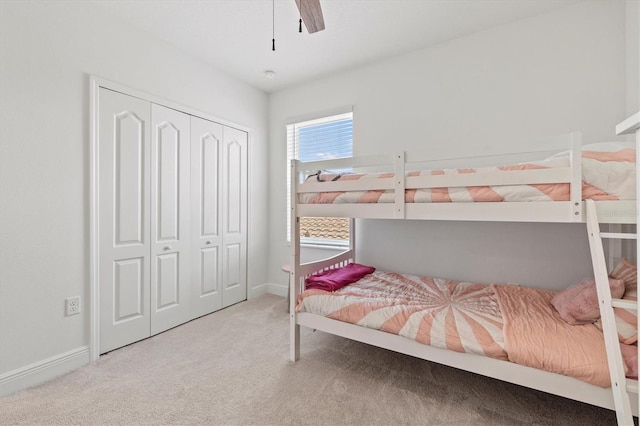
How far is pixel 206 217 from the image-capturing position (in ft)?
10.3

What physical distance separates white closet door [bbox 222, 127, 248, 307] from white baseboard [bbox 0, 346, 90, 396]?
1.37 meters

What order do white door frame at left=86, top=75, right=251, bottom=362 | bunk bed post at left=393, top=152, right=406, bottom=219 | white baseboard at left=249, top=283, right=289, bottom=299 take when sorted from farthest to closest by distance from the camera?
white baseboard at left=249, top=283, right=289, bottom=299 → white door frame at left=86, top=75, right=251, bottom=362 → bunk bed post at left=393, top=152, right=406, bottom=219

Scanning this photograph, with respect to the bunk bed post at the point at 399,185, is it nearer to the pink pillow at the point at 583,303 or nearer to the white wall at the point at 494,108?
the white wall at the point at 494,108

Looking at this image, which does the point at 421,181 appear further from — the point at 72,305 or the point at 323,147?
the point at 72,305

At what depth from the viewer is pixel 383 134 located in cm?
305

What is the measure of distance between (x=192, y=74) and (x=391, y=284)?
283cm

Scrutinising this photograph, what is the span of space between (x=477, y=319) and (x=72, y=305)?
274 cm

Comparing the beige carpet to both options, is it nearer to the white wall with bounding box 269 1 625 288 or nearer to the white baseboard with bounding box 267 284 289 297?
the white wall with bounding box 269 1 625 288

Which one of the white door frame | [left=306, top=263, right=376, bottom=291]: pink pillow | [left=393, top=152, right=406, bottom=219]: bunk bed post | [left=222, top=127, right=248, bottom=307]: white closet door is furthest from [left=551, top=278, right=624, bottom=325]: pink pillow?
the white door frame

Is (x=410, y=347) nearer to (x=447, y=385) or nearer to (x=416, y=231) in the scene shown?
(x=447, y=385)

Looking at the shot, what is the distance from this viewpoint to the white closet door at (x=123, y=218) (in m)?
2.31

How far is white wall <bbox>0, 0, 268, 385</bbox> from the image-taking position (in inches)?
73.0

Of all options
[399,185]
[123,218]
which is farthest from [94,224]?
[399,185]

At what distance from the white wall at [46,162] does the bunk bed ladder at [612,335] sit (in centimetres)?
314
